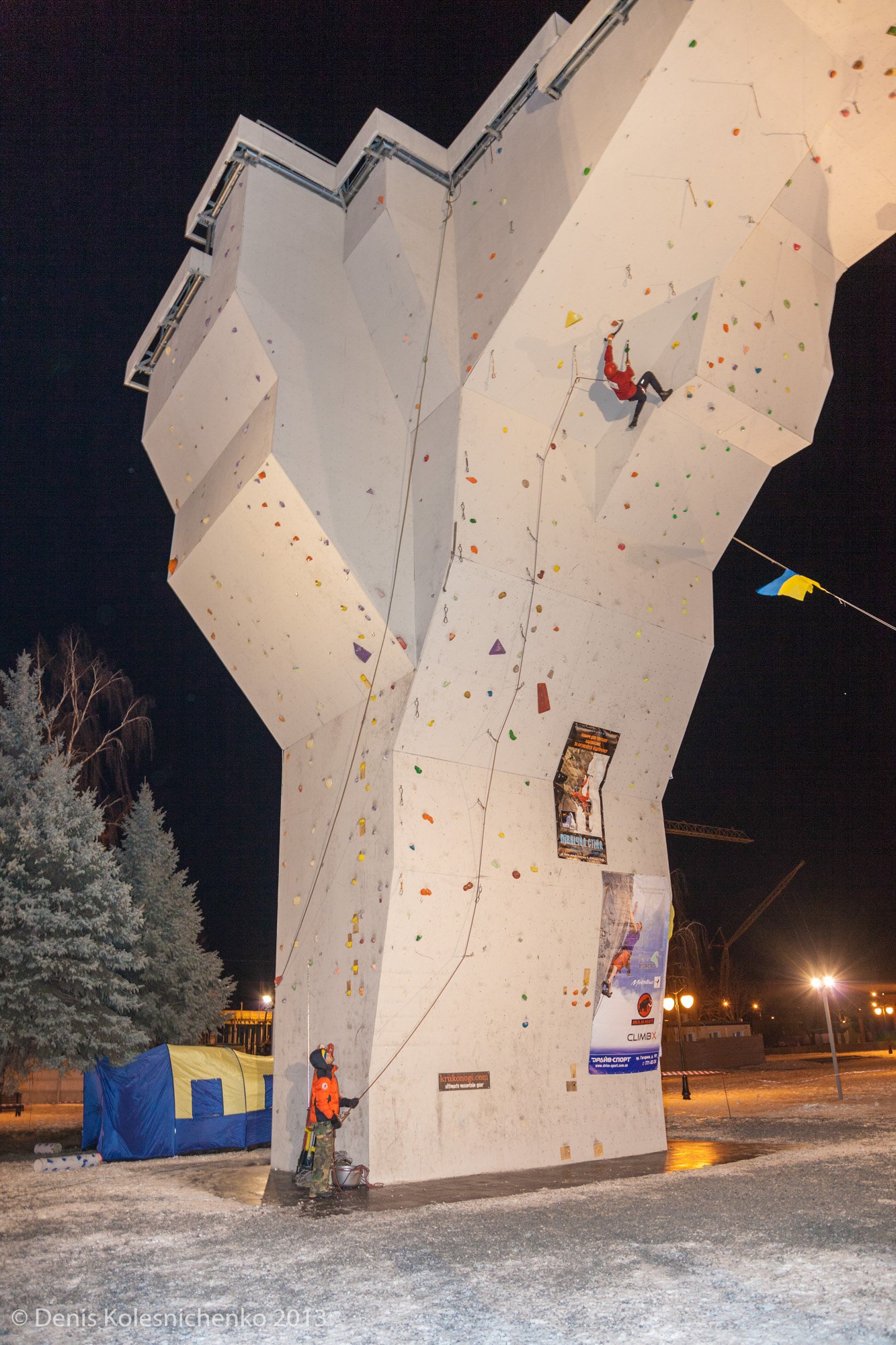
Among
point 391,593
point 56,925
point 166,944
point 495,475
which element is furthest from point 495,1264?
point 166,944

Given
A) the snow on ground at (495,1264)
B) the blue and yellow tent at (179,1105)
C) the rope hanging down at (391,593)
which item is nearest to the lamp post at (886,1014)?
the blue and yellow tent at (179,1105)

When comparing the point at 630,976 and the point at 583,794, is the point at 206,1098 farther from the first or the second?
the point at 583,794

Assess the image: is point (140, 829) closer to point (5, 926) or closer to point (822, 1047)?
point (5, 926)

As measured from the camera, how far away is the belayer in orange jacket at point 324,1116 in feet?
20.8

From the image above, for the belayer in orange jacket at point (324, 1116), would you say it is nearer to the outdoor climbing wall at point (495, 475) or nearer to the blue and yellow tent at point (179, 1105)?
the outdoor climbing wall at point (495, 475)

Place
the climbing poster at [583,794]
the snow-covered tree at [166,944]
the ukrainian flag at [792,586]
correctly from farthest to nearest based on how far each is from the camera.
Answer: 1. the snow-covered tree at [166,944]
2. the climbing poster at [583,794]
3. the ukrainian flag at [792,586]

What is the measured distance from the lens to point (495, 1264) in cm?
402

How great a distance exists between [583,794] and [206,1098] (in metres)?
5.49

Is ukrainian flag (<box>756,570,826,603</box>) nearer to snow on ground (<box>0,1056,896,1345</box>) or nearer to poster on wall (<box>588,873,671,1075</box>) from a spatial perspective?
poster on wall (<box>588,873,671,1075</box>)

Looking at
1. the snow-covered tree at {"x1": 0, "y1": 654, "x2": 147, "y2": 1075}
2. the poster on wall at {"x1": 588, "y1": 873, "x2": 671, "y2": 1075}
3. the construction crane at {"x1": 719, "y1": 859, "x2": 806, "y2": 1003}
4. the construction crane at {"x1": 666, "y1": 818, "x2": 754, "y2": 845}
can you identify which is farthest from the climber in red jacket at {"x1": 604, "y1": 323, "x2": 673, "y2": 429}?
the construction crane at {"x1": 719, "y1": 859, "x2": 806, "y2": 1003}

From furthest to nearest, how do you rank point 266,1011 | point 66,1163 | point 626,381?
1. point 266,1011
2. point 66,1163
3. point 626,381

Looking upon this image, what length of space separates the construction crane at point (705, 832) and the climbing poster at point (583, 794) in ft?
72.5

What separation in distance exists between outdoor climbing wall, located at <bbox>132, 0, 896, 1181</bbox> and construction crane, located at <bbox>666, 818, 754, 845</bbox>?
880 inches

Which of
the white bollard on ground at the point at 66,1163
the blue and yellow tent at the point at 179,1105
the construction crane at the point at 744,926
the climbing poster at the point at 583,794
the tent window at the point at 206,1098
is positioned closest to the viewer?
the climbing poster at the point at 583,794
